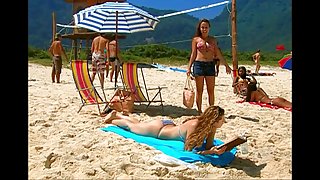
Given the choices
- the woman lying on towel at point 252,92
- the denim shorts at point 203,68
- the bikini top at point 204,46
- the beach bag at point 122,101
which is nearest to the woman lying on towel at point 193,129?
the beach bag at point 122,101

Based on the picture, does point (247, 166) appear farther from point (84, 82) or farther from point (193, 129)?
point (84, 82)

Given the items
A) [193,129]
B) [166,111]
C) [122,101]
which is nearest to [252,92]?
[166,111]

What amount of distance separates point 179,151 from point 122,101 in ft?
6.61

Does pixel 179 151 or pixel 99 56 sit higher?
pixel 99 56

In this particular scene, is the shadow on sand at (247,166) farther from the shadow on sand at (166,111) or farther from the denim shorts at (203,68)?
the shadow on sand at (166,111)

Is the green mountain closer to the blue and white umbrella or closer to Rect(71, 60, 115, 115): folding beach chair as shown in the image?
the blue and white umbrella

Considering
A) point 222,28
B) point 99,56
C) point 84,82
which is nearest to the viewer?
point 84,82

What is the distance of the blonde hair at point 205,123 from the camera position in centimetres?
335

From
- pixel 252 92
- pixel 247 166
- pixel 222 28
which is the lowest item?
pixel 247 166

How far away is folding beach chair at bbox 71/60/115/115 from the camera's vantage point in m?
5.54

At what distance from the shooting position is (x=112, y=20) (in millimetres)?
6457

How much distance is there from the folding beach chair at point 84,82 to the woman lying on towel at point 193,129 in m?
1.44

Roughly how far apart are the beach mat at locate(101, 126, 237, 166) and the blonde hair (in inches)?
3.7

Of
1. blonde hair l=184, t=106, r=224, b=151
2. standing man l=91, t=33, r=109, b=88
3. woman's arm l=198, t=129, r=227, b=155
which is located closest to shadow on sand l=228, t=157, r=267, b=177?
woman's arm l=198, t=129, r=227, b=155
